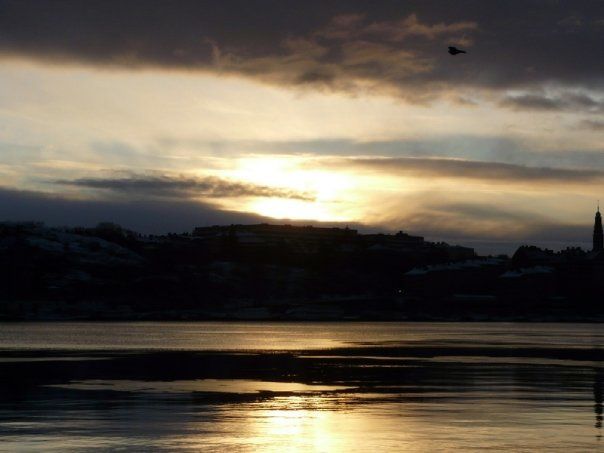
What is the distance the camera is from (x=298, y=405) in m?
46.0

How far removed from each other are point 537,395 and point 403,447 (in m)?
18.7

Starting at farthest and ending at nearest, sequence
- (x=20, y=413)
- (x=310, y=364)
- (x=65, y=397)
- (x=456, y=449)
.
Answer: (x=310, y=364)
(x=65, y=397)
(x=20, y=413)
(x=456, y=449)

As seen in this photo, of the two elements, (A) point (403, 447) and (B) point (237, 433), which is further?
(B) point (237, 433)

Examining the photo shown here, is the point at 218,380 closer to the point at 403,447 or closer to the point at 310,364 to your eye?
the point at 310,364

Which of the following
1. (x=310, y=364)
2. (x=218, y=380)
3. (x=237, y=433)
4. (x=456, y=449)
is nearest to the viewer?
(x=456, y=449)

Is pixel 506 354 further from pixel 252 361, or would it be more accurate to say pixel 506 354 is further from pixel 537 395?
pixel 537 395

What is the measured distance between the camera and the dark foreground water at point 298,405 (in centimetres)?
3538

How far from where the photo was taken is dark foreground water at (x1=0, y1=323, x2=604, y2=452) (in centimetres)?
3538

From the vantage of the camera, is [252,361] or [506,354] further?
[506,354]

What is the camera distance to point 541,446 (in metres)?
34.3

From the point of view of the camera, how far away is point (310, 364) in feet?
249

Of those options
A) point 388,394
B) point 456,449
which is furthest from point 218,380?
point 456,449


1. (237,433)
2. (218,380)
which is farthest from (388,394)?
(237,433)

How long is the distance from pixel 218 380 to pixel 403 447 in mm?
27521
